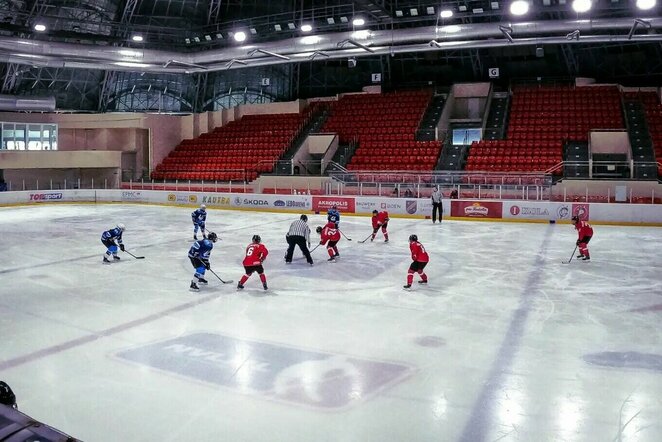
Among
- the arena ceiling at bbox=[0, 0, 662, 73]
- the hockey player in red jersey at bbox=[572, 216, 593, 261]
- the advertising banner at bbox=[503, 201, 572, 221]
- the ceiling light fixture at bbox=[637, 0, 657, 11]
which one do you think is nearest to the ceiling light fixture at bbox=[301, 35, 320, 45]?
the arena ceiling at bbox=[0, 0, 662, 73]

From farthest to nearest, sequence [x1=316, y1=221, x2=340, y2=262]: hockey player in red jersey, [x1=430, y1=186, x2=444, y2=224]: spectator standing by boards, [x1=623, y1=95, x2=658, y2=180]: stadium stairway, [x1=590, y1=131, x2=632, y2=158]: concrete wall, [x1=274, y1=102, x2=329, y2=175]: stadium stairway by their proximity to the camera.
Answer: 1. [x1=274, y1=102, x2=329, y2=175]: stadium stairway
2. [x1=590, y1=131, x2=632, y2=158]: concrete wall
3. [x1=623, y1=95, x2=658, y2=180]: stadium stairway
4. [x1=430, y1=186, x2=444, y2=224]: spectator standing by boards
5. [x1=316, y1=221, x2=340, y2=262]: hockey player in red jersey

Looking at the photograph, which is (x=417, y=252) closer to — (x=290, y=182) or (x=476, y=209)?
(x=476, y=209)

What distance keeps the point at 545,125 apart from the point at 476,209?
9075 millimetres

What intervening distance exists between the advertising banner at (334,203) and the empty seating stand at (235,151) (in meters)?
5.53

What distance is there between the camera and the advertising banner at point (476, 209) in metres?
23.0

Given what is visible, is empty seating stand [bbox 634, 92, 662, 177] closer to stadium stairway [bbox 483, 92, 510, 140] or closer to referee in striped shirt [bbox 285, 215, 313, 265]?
stadium stairway [bbox 483, 92, 510, 140]

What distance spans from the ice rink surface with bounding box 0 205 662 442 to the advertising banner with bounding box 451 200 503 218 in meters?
8.62

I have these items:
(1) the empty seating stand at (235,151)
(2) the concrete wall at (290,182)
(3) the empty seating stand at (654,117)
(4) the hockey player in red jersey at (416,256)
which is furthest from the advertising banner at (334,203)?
(4) the hockey player in red jersey at (416,256)

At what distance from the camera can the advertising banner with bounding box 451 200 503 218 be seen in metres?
23.0

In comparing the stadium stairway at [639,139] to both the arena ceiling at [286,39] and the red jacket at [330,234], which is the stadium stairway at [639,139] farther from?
the red jacket at [330,234]

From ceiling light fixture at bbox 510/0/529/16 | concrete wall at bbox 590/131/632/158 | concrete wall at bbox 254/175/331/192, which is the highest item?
ceiling light fixture at bbox 510/0/529/16

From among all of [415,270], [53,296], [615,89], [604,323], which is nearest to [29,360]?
[53,296]

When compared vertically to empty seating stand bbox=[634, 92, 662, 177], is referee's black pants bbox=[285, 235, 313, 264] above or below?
below

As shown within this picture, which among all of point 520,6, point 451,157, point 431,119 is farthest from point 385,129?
point 520,6
